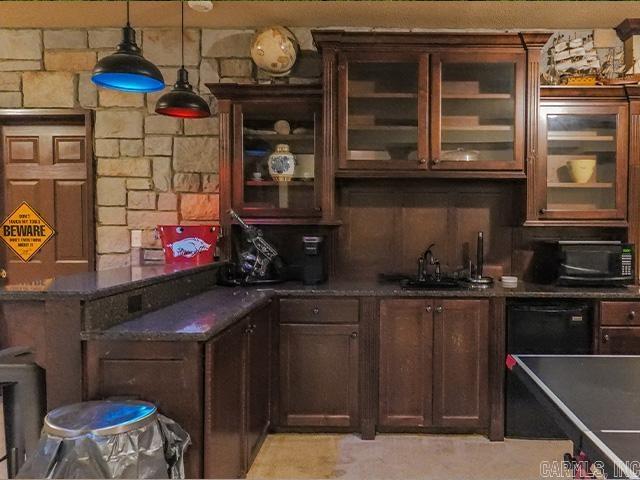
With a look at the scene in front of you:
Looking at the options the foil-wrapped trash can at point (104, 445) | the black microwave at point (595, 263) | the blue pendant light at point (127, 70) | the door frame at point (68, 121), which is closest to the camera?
the foil-wrapped trash can at point (104, 445)

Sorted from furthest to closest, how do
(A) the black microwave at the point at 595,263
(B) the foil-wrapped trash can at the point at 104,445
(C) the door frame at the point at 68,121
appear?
(C) the door frame at the point at 68,121 → (A) the black microwave at the point at 595,263 → (B) the foil-wrapped trash can at the point at 104,445

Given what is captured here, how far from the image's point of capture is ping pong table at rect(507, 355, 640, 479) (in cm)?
97

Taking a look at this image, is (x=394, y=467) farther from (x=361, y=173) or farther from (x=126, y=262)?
(x=126, y=262)

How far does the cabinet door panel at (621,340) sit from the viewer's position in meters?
2.76

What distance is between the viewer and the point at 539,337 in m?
2.78

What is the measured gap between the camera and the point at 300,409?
286 cm

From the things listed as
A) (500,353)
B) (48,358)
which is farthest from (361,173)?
(48,358)

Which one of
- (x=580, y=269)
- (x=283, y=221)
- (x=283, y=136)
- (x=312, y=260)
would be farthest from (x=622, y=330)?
(x=283, y=136)

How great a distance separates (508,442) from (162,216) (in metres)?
2.85

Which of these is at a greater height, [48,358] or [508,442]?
[48,358]

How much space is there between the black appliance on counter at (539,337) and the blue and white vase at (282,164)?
5.52 ft

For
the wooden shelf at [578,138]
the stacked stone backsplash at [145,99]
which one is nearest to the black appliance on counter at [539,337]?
the wooden shelf at [578,138]

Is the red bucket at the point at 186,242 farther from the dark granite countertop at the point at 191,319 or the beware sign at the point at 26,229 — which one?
the beware sign at the point at 26,229

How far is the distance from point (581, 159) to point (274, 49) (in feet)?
7.35
